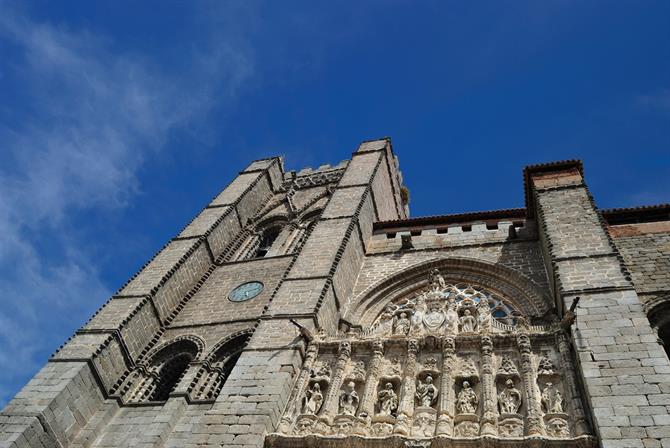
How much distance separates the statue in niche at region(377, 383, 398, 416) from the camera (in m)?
6.84

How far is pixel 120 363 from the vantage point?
9461 mm

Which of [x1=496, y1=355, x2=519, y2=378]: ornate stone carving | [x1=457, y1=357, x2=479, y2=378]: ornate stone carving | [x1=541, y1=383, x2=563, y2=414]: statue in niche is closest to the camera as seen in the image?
[x1=541, y1=383, x2=563, y2=414]: statue in niche

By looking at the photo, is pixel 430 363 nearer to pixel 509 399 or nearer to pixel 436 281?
pixel 509 399

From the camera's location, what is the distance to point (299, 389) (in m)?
7.38

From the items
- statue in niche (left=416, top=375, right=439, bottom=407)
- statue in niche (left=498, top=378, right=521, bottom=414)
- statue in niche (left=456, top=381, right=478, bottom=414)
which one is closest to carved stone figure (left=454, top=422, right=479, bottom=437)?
statue in niche (left=456, top=381, right=478, bottom=414)

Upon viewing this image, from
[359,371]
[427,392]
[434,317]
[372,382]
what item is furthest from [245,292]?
[427,392]

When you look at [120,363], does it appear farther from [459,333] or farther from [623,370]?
[623,370]

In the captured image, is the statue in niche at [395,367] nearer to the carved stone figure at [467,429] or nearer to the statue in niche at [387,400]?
the statue in niche at [387,400]

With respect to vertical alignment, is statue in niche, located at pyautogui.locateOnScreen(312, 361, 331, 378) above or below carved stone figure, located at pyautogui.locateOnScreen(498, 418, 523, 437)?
above

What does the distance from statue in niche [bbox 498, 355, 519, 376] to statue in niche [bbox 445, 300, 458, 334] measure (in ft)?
2.67

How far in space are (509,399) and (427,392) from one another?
851mm

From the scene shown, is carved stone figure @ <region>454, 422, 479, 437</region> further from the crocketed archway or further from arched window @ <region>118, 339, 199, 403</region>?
arched window @ <region>118, 339, 199, 403</region>

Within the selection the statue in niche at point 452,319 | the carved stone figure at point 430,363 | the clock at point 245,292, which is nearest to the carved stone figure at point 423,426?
the carved stone figure at point 430,363

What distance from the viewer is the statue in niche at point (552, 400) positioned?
20.7ft
